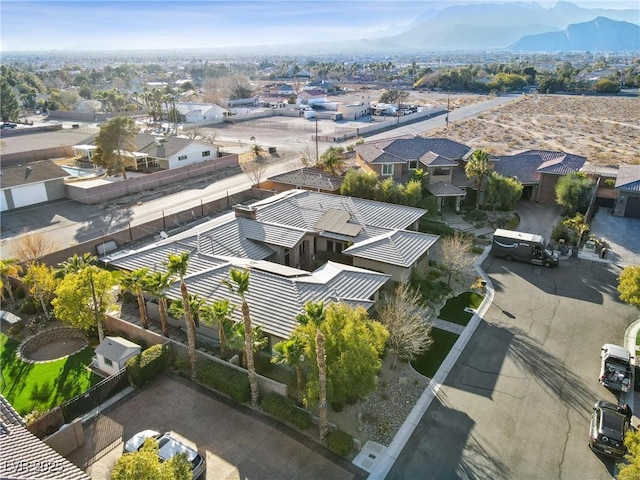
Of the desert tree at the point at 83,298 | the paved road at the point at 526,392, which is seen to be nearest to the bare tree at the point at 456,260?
the paved road at the point at 526,392

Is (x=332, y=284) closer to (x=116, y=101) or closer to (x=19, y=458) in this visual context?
(x=19, y=458)

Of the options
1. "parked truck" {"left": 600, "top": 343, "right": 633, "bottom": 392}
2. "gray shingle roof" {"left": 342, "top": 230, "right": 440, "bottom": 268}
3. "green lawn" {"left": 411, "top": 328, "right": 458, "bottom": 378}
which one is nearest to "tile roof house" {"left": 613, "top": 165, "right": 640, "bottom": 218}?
"gray shingle roof" {"left": 342, "top": 230, "right": 440, "bottom": 268}

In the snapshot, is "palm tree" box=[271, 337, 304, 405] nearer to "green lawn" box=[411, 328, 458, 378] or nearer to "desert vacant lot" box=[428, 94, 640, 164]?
"green lawn" box=[411, 328, 458, 378]

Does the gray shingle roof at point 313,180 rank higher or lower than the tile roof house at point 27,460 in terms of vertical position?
lower

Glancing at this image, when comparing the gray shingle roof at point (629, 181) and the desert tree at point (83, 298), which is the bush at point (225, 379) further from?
the gray shingle roof at point (629, 181)

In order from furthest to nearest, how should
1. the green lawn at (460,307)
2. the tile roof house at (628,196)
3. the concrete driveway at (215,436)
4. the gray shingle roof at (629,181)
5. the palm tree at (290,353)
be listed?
the tile roof house at (628,196)
the gray shingle roof at (629,181)
the green lawn at (460,307)
the palm tree at (290,353)
the concrete driveway at (215,436)

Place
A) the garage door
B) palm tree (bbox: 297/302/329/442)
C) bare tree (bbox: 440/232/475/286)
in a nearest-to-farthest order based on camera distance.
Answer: palm tree (bbox: 297/302/329/442) → bare tree (bbox: 440/232/475/286) → the garage door
